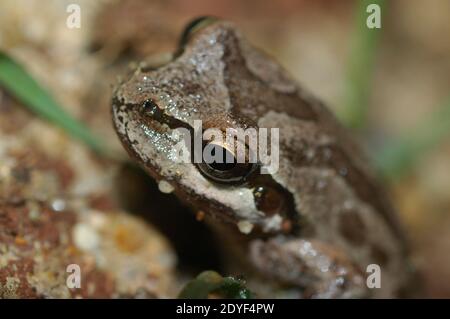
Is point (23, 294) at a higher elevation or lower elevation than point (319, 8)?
lower

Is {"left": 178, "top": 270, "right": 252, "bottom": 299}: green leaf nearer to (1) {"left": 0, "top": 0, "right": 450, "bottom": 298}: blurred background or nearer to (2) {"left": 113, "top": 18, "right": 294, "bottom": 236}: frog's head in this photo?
(2) {"left": 113, "top": 18, "right": 294, "bottom": 236}: frog's head

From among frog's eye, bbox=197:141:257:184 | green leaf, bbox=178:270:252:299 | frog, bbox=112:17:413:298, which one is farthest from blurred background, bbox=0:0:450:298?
green leaf, bbox=178:270:252:299

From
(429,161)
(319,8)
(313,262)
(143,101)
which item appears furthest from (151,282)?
(319,8)

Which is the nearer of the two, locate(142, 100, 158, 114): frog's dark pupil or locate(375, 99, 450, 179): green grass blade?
locate(142, 100, 158, 114): frog's dark pupil

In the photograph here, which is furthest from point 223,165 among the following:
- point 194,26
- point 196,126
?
point 194,26

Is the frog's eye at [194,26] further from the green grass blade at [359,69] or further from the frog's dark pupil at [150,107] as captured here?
the green grass blade at [359,69]

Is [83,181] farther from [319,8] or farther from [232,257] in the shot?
[319,8]

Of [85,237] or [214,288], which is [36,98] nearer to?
[85,237]

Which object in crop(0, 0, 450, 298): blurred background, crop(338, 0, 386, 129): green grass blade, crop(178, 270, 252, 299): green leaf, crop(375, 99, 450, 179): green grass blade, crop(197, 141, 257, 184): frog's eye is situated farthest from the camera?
crop(375, 99, 450, 179): green grass blade
